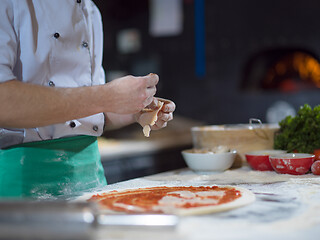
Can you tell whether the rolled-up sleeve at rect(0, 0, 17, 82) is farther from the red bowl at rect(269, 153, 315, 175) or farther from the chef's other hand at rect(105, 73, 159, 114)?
the red bowl at rect(269, 153, 315, 175)

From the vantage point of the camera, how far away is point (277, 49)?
4.40 metres

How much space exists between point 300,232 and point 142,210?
1.22ft

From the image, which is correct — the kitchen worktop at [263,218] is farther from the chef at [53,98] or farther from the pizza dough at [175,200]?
the chef at [53,98]

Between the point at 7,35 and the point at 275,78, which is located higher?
the point at 7,35

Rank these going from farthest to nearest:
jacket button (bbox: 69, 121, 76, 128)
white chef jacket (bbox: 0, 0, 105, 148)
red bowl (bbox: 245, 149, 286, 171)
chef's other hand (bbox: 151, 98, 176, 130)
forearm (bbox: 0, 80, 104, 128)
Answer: red bowl (bbox: 245, 149, 286, 171) < chef's other hand (bbox: 151, 98, 176, 130) < jacket button (bbox: 69, 121, 76, 128) < white chef jacket (bbox: 0, 0, 105, 148) < forearm (bbox: 0, 80, 104, 128)

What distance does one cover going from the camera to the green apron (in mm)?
1317

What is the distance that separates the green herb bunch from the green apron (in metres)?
0.89

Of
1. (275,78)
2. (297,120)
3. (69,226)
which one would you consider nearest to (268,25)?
(275,78)

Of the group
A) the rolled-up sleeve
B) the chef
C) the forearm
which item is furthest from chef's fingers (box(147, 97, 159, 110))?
the rolled-up sleeve

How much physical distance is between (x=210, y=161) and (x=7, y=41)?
2.97ft

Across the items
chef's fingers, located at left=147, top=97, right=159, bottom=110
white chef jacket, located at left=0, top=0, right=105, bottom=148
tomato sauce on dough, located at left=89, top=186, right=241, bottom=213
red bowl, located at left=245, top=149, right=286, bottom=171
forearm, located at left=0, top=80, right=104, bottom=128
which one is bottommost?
red bowl, located at left=245, top=149, right=286, bottom=171

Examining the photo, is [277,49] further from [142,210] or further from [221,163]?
[142,210]

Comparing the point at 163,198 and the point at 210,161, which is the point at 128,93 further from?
the point at 210,161

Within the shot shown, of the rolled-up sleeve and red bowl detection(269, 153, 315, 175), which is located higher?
the rolled-up sleeve
